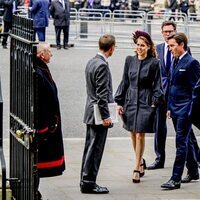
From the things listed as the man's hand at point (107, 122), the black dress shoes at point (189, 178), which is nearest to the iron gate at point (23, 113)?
the man's hand at point (107, 122)

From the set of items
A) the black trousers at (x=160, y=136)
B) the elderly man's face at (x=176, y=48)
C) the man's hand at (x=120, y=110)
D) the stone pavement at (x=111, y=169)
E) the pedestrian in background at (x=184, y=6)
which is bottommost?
the pedestrian in background at (x=184, y=6)

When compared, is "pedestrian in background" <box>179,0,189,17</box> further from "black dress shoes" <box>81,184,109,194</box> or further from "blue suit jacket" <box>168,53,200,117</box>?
"black dress shoes" <box>81,184,109,194</box>

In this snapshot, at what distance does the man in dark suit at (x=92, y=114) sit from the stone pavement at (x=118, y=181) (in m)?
0.17

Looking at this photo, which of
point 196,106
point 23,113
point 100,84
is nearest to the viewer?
point 23,113

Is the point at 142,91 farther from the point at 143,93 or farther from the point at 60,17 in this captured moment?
the point at 60,17

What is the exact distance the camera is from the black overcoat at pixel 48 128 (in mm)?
7561

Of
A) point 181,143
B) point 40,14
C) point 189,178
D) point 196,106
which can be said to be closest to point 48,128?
point 196,106

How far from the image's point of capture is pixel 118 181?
31.8ft

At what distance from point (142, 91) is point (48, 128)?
2.13 m

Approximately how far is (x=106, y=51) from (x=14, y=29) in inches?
81.4

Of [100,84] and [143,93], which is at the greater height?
[100,84]

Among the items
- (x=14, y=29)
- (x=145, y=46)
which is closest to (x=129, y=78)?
(x=145, y=46)

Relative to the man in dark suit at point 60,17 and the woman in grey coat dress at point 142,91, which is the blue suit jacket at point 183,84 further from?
the man in dark suit at point 60,17

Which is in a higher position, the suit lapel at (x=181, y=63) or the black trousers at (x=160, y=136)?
the suit lapel at (x=181, y=63)
